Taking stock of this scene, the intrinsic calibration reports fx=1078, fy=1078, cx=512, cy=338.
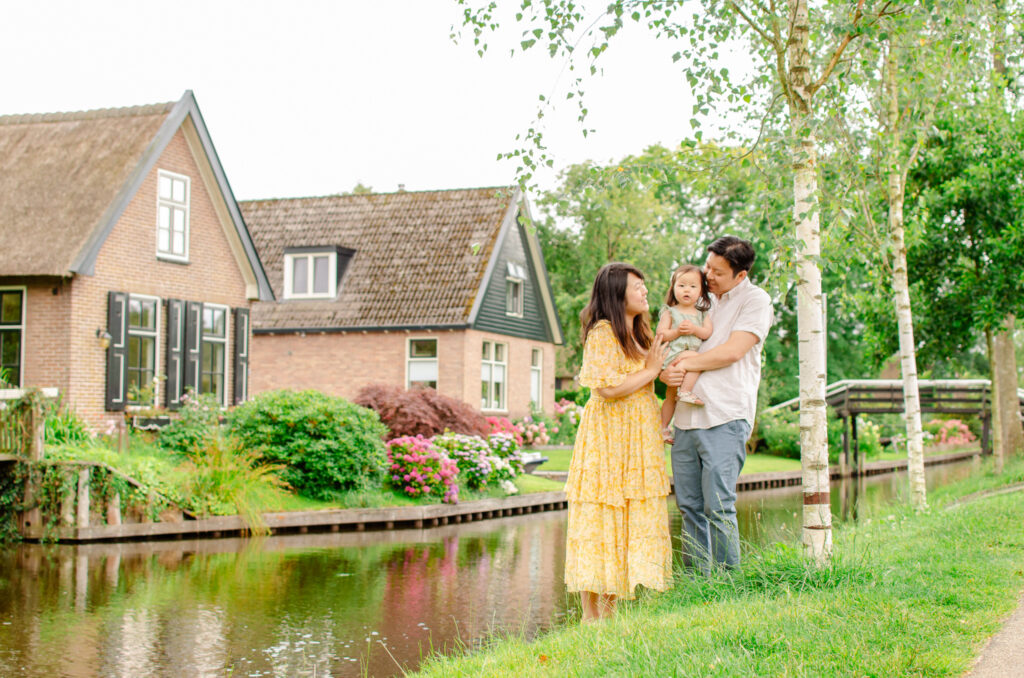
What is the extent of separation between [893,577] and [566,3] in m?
4.21

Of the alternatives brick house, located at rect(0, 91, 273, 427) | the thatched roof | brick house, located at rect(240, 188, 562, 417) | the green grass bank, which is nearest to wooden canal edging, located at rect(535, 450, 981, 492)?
brick house, located at rect(240, 188, 562, 417)

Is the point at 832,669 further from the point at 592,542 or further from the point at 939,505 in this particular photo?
the point at 939,505

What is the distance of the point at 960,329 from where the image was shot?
64.2 ft

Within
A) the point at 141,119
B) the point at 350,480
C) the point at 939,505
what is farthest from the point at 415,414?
the point at 939,505

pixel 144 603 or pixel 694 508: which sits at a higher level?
pixel 694 508

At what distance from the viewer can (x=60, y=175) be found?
20312 millimetres

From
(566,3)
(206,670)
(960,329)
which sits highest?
(566,3)

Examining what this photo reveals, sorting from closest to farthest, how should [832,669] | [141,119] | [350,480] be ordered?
[832,669] → [350,480] → [141,119]

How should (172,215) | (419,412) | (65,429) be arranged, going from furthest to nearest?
(172,215), (419,412), (65,429)

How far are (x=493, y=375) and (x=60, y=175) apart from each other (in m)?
13.0

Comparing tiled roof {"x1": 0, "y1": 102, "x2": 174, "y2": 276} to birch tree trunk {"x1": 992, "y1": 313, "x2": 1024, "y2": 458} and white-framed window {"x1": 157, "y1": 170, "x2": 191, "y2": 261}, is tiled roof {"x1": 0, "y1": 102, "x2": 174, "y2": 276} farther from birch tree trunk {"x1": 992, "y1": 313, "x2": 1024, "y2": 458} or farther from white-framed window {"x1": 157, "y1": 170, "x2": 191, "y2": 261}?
birch tree trunk {"x1": 992, "y1": 313, "x2": 1024, "y2": 458}


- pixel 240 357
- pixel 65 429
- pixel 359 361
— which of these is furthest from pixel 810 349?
pixel 359 361

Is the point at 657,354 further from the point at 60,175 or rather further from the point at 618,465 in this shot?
the point at 60,175

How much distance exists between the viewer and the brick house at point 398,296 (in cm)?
2811
